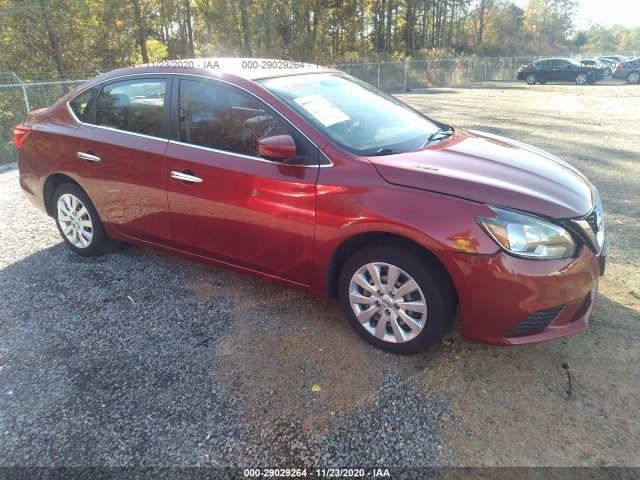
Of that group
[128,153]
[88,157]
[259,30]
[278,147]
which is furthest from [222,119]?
[259,30]

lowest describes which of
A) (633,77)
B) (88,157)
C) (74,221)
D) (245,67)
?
(74,221)

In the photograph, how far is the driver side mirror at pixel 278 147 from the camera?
280cm

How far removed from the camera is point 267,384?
265 cm

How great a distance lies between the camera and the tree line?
14750 mm

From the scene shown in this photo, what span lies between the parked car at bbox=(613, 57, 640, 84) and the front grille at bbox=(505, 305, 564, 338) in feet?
103

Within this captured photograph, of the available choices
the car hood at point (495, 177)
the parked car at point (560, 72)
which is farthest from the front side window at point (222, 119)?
the parked car at point (560, 72)

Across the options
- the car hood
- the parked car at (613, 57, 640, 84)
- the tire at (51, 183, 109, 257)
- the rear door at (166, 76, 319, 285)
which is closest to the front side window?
the rear door at (166, 76, 319, 285)

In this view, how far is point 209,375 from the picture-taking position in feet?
8.97

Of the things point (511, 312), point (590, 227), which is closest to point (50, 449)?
point (511, 312)

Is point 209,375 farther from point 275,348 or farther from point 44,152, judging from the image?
point 44,152

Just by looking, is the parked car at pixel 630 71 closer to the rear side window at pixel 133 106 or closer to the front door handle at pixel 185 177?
the rear side window at pixel 133 106

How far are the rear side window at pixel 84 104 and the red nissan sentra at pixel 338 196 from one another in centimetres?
1

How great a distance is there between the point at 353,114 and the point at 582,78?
1175 inches

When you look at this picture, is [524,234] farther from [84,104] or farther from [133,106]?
[84,104]
